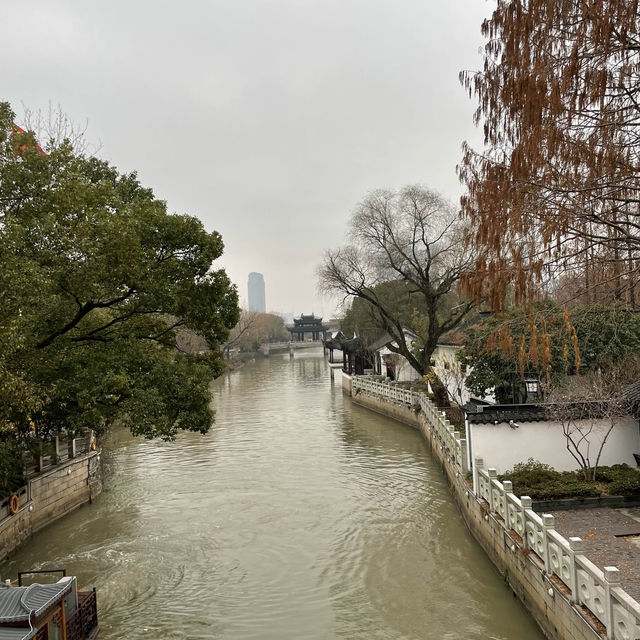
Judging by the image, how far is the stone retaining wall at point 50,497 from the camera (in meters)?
11.5

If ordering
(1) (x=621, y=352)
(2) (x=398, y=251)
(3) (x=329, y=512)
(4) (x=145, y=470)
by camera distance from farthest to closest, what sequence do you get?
(2) (x=398, y=251) < (4) (x=145, y=470) < (1) (x=621, y=352) < (3) (x=329, y=512)

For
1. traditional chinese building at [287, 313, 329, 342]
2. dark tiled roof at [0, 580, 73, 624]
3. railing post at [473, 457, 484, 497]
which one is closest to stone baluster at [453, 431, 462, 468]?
railing post at [473, 457, 484, 497]

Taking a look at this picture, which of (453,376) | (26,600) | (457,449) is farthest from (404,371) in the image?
(26,600)

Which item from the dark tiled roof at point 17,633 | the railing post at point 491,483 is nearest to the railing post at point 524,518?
the railing post at point 491,483

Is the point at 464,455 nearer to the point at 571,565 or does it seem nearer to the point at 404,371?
the point at 571,565

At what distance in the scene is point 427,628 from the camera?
27.6 feet

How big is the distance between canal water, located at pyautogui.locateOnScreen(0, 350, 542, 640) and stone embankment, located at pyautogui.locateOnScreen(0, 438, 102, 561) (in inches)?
12.9

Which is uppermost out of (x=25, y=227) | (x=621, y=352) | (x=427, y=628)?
(x=25, y=227)

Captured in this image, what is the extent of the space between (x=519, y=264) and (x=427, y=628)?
19.8ft

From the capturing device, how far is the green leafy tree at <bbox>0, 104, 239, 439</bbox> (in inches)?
366

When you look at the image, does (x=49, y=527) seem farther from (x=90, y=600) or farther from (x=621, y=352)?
(x=621, y=352)

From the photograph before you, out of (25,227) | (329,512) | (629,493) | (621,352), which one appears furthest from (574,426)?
(25,227)

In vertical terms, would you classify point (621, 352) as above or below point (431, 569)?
above

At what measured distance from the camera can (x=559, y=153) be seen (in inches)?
227
